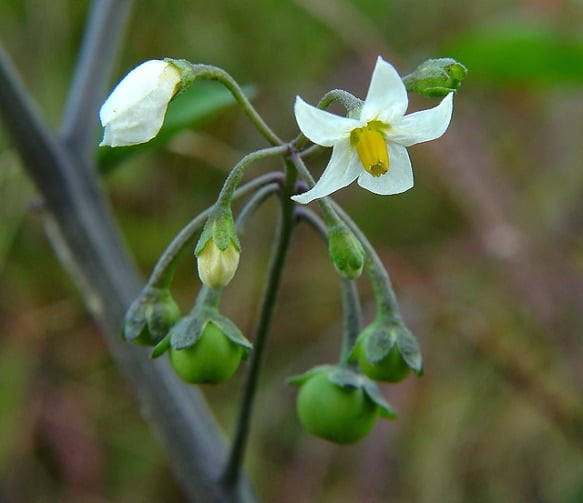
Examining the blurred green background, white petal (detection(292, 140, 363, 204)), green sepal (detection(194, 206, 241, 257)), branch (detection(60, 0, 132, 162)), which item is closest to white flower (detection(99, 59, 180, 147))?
green sepal (detection(194, 206, 241, 257))

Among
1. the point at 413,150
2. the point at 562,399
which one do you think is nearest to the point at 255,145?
the point at 413,150

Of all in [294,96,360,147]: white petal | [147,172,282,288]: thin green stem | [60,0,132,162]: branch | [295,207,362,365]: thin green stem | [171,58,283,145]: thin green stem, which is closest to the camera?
[294,96,360,147]: white petal

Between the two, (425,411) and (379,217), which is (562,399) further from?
(379,217)

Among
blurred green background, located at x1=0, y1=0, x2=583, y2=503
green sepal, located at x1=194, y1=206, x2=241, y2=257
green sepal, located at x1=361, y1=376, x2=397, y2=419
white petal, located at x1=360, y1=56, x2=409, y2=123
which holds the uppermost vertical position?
white petal, located at x1=360, y1=56, x2=409, y2=123

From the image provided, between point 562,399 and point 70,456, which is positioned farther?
point 70,456

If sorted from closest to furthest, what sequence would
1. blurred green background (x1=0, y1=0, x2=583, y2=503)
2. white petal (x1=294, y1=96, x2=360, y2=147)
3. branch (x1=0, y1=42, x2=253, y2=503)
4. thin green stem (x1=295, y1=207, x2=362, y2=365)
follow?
1. white petal (x1=294, y1=96, x2=360, y2=147)
2. thin green stem (x1=295, y1=207, x2=362, y2=365)
3. branch (x1=0, y1=42, x2=253, y2=503)
4. blurred green background (x1=0, y1=0, x2=583, y2=503)

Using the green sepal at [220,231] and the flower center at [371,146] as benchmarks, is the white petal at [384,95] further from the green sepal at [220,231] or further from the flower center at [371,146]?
the green sepal at [220,231]

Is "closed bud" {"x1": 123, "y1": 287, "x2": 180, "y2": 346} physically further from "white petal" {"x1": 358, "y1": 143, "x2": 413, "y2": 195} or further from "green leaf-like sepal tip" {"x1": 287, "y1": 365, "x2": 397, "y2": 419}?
"white petal" {"x1": 358, "y1": 143, "x2": 413, "y2": 195}

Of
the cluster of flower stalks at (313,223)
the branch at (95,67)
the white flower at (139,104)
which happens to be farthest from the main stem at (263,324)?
the branch at (95,67)
